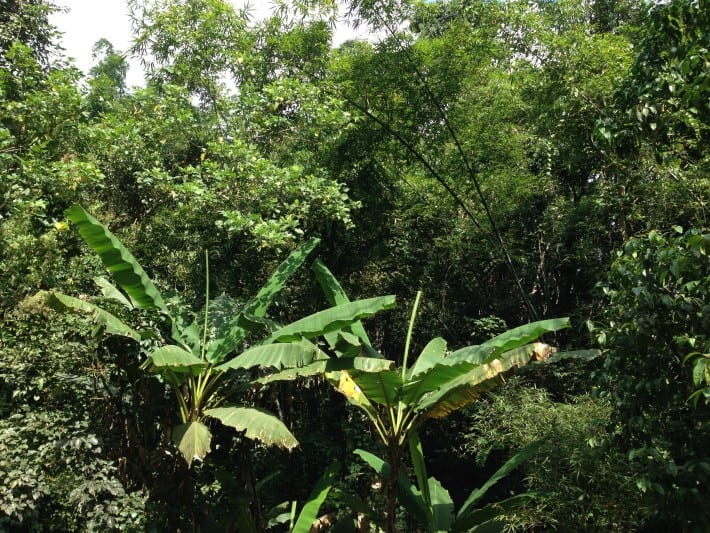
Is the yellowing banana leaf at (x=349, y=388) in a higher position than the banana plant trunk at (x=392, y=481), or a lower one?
higher

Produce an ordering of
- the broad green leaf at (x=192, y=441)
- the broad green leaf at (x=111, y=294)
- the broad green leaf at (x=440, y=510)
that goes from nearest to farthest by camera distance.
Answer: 1. the broad green leaf at (x=192, y=441)
2. the broad green leaf at (x=111, y=294)
3. the broad green leaf at (x=440, y=510)

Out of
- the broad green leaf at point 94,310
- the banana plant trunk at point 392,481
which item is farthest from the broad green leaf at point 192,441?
the banana plant trunk at point 392,481

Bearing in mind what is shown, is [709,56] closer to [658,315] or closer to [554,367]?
[658,315]

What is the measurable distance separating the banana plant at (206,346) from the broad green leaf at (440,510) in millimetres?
1972

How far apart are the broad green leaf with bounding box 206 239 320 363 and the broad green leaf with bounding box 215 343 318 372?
76 centimetres

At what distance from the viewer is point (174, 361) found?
3.95 m

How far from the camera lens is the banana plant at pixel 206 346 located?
4035 mm

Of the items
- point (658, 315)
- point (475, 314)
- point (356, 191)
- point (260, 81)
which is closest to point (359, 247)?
point (356, 191)

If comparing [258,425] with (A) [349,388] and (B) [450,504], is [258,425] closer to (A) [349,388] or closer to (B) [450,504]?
(A) [349,388]

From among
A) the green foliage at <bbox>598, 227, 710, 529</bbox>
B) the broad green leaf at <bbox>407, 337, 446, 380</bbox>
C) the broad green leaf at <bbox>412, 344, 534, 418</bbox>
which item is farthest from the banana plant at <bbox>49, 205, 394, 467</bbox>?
the green foliage at <bbox>598, 227, 710, 529</bbox>

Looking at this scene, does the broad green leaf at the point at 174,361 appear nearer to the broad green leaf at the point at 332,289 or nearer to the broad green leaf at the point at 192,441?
the broad green leaf at the point at 192,441

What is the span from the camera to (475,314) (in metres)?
8.53

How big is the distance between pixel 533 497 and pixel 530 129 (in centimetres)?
546

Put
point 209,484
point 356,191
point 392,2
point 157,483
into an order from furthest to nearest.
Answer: point 356,191 → point 392,2 → point 209,484 → point 157,483
